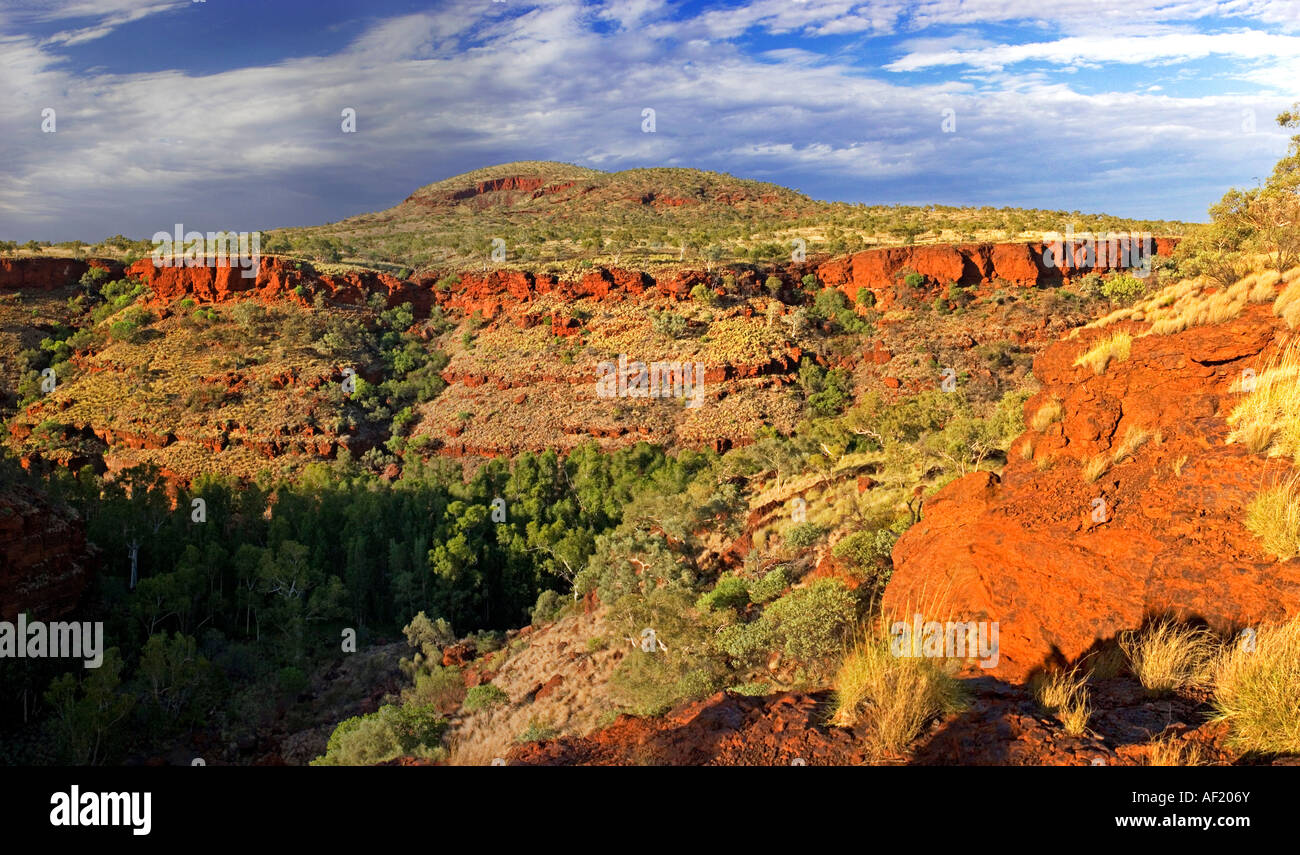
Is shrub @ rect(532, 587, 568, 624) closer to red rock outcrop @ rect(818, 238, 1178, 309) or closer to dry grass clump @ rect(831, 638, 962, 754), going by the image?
dry grass clump @ rect(831, 638, 962, 754)

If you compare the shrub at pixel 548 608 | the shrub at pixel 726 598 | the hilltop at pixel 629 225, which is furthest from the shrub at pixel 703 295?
the shrub at pixel 726 598

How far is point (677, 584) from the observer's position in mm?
16625

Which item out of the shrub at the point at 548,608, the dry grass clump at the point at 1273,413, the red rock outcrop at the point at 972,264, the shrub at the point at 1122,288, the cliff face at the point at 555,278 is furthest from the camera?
the cliff face at the point at 555,278

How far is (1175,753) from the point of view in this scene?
3.83 meters

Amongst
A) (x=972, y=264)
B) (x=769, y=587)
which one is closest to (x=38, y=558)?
(x=769, y=587)

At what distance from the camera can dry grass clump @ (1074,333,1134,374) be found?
864cm

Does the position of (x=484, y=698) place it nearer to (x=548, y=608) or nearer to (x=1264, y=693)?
(x=548, y=608)

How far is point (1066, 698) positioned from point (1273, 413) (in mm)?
3643

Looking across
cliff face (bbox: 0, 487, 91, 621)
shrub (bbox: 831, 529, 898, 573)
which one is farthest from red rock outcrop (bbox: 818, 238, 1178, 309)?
cliff face (bbox: 0, 487, 91, 621)

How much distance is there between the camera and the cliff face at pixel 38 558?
17828mm

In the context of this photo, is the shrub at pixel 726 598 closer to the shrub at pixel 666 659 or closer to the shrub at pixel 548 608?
the shrub at pixel 666 659

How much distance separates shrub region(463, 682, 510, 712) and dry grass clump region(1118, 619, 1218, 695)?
1258cm

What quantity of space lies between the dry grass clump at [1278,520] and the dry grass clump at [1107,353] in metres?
2.85
